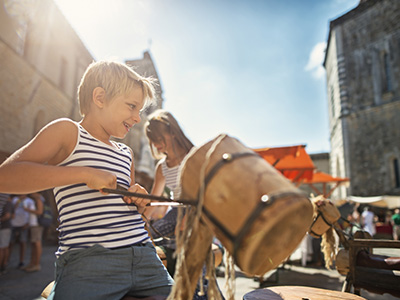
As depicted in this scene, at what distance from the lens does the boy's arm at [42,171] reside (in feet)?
3.31

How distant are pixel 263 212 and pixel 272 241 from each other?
11 cm

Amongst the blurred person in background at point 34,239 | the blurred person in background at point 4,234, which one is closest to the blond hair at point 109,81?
the blurred person in background at point 4,234

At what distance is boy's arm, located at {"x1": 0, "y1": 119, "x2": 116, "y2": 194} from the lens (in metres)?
1.01

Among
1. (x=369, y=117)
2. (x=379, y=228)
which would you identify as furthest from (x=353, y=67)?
(x=379, y=228)

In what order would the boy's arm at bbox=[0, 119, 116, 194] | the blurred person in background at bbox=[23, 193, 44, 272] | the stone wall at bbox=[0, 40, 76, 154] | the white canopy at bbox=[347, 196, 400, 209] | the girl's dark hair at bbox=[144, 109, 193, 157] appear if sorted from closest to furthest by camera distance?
the boy's arm at bbox=[0, 119, 116, 194]
the girl's dark hair at bbox=[144, 109, 193, 157]
the blurred person in background at bbox=[23, 193, 44, 272]
the stone wall at bbox=[0, 40, 76, 154]
the white canopy at bbox=[347, 196, 400, 209]

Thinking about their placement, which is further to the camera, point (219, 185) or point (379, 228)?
point (379, 228)

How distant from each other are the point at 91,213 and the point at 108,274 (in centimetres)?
26

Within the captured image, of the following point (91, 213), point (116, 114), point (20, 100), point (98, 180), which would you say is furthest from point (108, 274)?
point (20, 100)

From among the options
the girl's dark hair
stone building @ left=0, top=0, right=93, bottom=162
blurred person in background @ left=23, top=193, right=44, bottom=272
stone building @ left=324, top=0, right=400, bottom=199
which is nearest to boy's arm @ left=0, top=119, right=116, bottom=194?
the girl's dark hair

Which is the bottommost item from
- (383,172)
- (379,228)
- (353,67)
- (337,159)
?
(379,228)

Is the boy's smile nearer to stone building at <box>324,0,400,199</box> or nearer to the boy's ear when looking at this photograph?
the boy's ear

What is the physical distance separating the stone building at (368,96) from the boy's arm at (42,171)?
19.4 m

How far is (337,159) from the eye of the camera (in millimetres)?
21172

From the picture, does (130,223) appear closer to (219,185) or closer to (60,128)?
(60,128)
